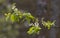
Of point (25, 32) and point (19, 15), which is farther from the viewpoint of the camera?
point (25, 32)

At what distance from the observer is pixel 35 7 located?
6.68 ft

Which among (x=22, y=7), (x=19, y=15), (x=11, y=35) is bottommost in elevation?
(x=19, y=15)

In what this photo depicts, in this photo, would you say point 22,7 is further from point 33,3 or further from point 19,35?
point 19,35

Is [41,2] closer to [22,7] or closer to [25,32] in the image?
[22,7]

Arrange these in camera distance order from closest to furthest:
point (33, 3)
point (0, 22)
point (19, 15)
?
point (19, 15), point (0, 22), point (33, 3)

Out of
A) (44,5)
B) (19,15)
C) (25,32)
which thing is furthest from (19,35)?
(19,15)

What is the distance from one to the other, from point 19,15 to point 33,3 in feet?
2.77

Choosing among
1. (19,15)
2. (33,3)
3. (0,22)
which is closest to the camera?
(19,15)

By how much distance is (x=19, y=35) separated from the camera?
6.72ft

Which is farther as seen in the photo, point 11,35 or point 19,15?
point 11,35

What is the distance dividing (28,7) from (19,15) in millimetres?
829

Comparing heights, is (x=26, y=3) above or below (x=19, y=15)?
above

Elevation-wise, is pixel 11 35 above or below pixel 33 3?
below

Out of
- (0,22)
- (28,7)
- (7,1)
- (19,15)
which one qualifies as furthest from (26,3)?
(19,15)
